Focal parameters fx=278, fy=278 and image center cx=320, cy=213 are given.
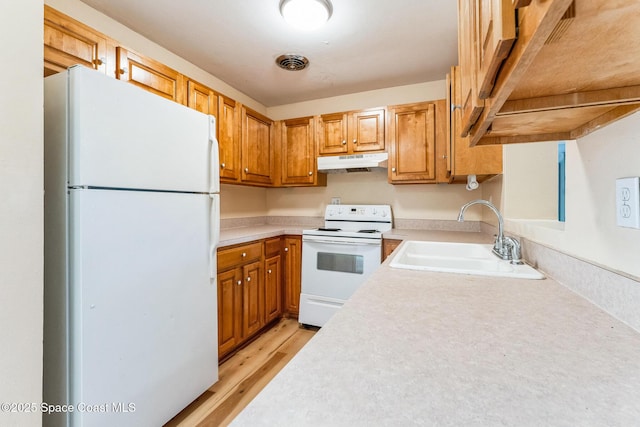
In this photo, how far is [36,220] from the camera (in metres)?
0.97

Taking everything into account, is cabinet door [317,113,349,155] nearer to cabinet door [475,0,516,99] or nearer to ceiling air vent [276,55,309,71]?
ceiling air vent [276,55,309,71]

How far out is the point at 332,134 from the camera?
2818mm

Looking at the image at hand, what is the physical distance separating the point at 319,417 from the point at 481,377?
27 centimetres

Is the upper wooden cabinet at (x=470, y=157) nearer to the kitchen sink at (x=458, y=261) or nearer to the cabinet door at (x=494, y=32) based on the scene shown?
the kitchen sink at (x=458, y=261)

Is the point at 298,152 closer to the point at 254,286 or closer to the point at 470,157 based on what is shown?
the point at 254,286

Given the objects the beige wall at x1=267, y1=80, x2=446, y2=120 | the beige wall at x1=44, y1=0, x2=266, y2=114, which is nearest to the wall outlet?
the beige wall at x1=267, y1=80, x2=446, y2=120

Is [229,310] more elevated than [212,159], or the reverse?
[212,159]

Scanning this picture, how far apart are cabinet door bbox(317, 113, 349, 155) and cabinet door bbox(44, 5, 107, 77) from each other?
5.90 ft

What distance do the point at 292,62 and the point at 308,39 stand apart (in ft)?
1.11

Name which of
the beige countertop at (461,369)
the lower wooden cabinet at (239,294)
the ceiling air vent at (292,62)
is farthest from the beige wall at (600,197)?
the ceiling air vent at (292,62)

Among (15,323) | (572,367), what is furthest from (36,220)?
(572,367)

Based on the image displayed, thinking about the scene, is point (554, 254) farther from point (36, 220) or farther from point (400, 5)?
point (36, 220)

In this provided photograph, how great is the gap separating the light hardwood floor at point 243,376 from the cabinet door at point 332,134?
1747mm

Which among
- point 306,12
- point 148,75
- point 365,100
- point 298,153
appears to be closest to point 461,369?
point 306,12
